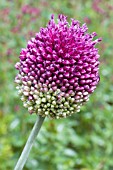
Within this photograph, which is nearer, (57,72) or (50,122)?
(57,72)

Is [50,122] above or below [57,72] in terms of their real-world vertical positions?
below

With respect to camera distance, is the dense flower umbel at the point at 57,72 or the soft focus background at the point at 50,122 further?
the soft focus background at the point at 50,122

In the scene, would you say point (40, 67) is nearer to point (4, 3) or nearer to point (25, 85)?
point (25, 85)

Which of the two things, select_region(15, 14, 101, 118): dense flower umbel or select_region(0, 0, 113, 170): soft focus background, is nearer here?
select_region(15, 14, 101, 118): dense flower umbel
